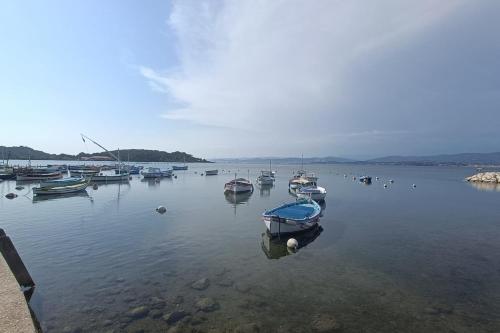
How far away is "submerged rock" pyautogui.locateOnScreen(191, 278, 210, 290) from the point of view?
1360 cm

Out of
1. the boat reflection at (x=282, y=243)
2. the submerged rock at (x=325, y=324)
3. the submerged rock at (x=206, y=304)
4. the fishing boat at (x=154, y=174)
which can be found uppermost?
the fishing boat at (x=154, y=174)

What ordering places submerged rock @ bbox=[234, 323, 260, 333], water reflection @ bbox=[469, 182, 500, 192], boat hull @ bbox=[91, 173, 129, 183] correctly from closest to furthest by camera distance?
submerged rock @ bbox=[234, 323, 260, 333]
water reflection @ bbox=[469, 182, 500, 192]
boat hull @ bbox=[91, 173, 129, 183]

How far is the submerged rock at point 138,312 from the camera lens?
11095 mm

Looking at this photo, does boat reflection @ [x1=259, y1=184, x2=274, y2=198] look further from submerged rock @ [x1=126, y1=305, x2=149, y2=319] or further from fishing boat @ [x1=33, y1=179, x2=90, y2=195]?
submerged rock @ [x1=126, y1=305, x2=149, y2=319]

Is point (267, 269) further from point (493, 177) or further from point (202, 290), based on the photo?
point (493, 177)

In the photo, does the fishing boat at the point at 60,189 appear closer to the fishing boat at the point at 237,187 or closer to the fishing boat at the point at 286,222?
the fishing boat at the point at 237,187

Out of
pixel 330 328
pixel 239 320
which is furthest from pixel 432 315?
pixel 239 320

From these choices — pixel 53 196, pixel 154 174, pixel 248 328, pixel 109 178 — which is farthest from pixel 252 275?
pixel 154 174

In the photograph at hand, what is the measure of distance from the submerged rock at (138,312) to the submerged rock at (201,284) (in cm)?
260

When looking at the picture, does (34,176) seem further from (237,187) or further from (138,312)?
(138,312)

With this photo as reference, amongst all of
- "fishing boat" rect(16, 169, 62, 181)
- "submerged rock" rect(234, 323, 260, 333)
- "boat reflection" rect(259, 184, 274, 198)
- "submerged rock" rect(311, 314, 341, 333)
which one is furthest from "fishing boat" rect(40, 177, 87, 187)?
"submerged rock" rect(311, 314, 341, 333)

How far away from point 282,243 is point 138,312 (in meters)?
12.3

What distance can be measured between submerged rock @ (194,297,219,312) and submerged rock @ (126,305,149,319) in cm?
197

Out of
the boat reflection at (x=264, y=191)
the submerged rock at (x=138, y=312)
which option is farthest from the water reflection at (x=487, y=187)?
the submerged rock at (x=138, y=312)
